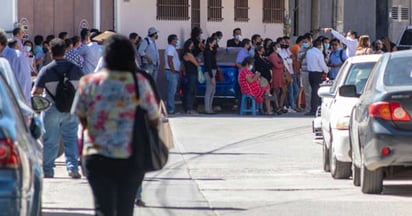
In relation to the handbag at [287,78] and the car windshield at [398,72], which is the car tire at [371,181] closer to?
the car windshield at [398,72]

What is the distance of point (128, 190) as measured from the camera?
313 inches

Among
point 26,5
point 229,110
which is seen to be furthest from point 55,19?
point 229,110

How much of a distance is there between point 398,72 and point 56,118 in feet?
14.5

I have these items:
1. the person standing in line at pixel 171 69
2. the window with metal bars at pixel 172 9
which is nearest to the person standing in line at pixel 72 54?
the person standing in line at pixel 171 69

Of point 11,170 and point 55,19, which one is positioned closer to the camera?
point 11,170

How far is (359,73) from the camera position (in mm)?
15648

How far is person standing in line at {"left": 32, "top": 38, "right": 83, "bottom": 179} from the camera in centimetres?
1438

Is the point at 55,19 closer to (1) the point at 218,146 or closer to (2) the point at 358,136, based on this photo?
(1) the point at 218,146

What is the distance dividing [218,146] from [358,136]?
7179 millimetres

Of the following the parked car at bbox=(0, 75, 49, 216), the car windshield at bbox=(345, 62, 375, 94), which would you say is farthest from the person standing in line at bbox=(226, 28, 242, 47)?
the parked car at bbox=(0, 75, 49, 216)

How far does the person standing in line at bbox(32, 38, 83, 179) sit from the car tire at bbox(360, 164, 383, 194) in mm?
3808

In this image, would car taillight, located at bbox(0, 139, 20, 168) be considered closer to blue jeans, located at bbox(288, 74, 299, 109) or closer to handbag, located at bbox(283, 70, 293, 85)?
handbag, located at bbox(283, 70, 293, 85)

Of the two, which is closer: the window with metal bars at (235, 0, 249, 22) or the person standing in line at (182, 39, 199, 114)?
the person standing in line at (182, 39, 199, 114)

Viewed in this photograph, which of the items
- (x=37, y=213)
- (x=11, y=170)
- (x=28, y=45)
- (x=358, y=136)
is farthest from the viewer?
(x=28, y=45)
